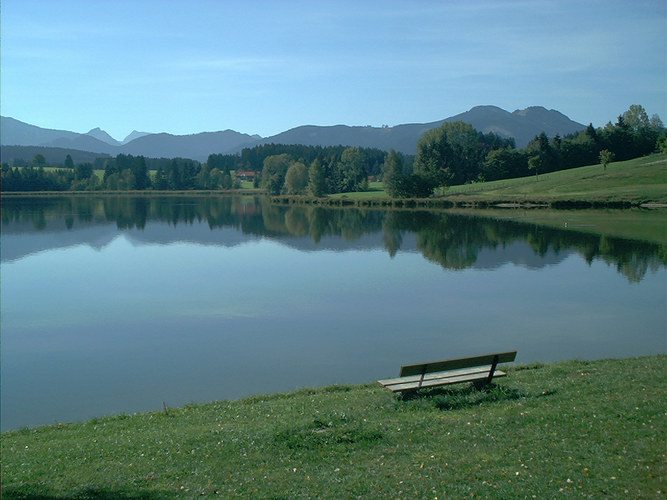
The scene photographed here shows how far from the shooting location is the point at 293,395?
39.7 ft

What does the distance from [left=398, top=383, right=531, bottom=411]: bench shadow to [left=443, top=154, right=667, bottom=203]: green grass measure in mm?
64026

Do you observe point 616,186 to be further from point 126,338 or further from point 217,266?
point 126,338

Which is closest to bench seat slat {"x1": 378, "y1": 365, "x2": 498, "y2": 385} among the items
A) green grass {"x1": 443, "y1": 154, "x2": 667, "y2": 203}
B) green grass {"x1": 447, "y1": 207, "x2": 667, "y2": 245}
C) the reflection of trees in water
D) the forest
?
the reflection of trees in water

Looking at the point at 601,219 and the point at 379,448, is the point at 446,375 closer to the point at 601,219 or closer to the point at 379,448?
the point at 379,448

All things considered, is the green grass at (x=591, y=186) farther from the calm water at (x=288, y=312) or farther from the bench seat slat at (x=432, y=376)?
the bench seat slat at (x=432, y=376)

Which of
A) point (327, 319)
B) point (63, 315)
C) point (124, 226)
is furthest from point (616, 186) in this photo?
point (63, 315)

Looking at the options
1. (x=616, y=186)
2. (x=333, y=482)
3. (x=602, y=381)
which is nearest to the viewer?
(x=333, y=482)

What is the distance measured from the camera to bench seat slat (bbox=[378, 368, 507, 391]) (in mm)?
10155

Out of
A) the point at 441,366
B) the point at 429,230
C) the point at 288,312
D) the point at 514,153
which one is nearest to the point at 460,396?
the point at 441,366

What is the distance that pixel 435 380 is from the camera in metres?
10.3

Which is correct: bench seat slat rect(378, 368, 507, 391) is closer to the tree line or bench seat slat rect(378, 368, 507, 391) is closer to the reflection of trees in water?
the reflection of trees in water

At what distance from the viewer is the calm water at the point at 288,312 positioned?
14.7 m

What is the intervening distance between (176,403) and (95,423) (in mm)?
2402

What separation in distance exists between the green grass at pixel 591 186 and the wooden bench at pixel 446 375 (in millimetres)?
63904
